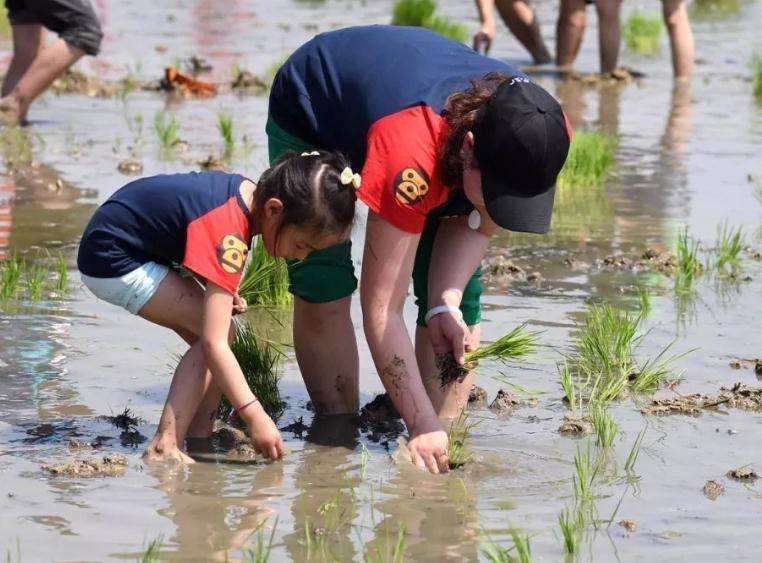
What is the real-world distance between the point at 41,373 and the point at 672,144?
5.54 meters

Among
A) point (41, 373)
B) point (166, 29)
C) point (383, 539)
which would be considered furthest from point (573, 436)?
point (166, 29)

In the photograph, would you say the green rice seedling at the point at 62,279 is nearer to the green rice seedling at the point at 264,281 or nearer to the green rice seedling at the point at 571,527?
→ the green rice seedling at the point at 264,281

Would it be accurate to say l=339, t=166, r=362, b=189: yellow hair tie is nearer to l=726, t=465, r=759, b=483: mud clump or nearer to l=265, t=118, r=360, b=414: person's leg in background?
l=265, t=118, r=360, b=414: person's leg in background

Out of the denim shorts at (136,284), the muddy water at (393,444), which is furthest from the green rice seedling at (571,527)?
the denim shorts at (136,284)

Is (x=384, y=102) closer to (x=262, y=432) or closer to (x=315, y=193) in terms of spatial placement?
(x=315, y=193)

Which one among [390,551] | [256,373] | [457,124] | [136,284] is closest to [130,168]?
[256,373]

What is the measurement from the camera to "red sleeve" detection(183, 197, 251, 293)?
392cm

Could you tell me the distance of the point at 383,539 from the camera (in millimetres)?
3561

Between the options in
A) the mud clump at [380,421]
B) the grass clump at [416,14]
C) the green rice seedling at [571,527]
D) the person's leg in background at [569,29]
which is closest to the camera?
the green rice seedling at [571,527]

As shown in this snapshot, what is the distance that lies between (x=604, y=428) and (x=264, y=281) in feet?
5.63

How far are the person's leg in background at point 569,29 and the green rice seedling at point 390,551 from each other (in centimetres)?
908

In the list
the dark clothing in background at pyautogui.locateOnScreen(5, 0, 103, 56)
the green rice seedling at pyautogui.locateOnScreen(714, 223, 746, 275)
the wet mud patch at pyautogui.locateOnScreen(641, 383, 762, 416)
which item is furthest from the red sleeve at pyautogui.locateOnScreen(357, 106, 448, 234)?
the dark clothing in background at pyautogui.locateOnScreen(5, 0, 103, 56)

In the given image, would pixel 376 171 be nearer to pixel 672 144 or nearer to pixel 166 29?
pixel 672 144

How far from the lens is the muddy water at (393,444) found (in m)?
3.59
